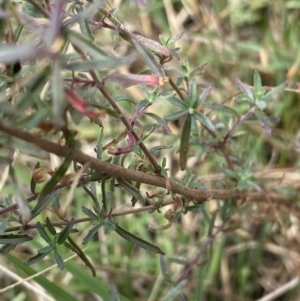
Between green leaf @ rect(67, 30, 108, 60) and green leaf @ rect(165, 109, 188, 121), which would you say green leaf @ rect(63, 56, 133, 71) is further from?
green leaf @ rect(165, 109, 188, 121)

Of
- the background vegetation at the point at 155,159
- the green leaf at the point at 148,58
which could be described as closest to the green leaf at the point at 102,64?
the background vegetation at the point at 155,159

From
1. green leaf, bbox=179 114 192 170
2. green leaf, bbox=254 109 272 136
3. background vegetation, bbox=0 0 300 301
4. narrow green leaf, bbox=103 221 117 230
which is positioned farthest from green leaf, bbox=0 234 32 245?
green leaf, bbox=254 109 272 136

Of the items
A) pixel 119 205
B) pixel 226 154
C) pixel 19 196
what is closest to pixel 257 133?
pixel 119 205

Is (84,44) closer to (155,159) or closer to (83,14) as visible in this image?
(83,14)

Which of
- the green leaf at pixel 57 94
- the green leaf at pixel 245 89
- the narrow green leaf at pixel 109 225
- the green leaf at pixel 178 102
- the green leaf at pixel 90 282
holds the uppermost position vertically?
the green leaf at pixel 57 94

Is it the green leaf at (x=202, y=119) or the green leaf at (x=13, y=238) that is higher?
the green leaf at (x=202, y=119)

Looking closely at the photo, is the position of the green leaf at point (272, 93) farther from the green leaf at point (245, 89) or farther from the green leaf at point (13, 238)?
the green leaf at point (13, 238)

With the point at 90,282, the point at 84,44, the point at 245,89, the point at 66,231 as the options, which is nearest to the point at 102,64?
the point at 84,44

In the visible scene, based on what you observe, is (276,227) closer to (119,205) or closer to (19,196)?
(119,205)
